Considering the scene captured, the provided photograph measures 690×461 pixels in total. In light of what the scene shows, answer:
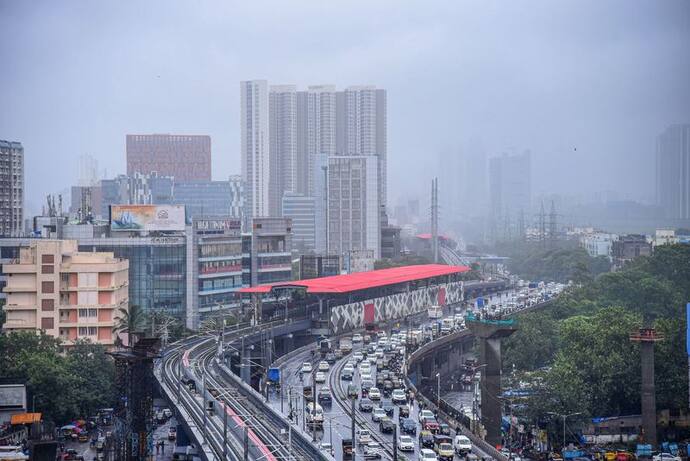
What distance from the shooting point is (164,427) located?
27.4 metres

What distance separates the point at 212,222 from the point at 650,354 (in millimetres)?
22082

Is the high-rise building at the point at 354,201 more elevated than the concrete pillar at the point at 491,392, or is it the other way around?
the high-rise building at the point at 354,201

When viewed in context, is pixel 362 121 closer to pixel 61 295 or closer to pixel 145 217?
pixel 145 217

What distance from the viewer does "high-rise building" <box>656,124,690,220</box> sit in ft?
330

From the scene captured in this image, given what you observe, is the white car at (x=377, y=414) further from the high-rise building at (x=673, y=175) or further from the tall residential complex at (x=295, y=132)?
the tall residential complex at (x=295, y=132)

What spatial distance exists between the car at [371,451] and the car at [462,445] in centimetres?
162

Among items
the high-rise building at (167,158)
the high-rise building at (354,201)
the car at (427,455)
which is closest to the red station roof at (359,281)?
the high-rise building at (354,201)

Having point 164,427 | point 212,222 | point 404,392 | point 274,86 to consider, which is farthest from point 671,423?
point 274,86

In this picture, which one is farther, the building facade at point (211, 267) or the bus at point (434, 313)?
the bus at point (434, 313)

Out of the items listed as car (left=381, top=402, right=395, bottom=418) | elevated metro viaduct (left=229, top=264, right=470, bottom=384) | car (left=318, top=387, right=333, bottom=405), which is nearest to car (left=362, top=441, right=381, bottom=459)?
car (left=381, top=402, right=395, bottom=418)

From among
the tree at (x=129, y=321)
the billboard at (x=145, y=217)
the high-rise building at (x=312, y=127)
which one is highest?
the high-rise building at (x=312, y=127)

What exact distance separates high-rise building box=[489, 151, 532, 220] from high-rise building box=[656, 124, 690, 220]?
5176cm

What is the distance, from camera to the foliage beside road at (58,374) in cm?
2591

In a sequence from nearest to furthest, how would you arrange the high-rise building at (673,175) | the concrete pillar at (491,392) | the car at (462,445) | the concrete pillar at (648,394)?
the car at (462,445), the concrete pillar at (648,394), the concrete pillar at (491,392), the high-rise building at (673,175)
